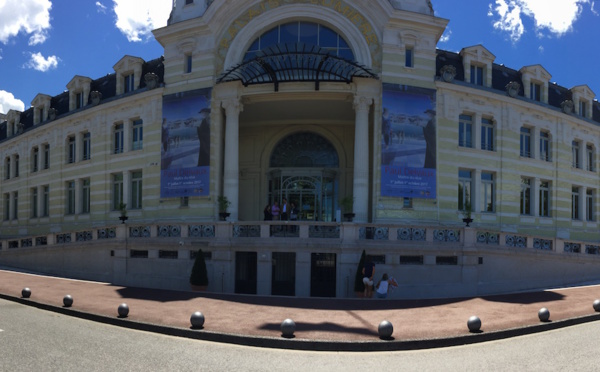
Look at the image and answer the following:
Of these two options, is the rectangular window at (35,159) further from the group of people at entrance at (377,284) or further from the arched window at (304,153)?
the group of people at entrance at (377,284)

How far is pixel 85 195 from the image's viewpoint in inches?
1443

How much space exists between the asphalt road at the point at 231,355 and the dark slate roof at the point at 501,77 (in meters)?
19.1

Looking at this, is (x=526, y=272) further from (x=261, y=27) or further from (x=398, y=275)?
(x=261, y=27)

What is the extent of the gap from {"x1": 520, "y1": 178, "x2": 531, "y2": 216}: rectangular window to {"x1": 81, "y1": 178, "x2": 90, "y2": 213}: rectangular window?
92.8 feet

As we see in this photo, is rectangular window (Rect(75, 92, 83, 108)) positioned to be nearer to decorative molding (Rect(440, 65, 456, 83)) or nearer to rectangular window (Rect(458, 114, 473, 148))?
decorative molding (Rect(440, 65, 456, 83))

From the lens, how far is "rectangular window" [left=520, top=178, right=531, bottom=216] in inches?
1252

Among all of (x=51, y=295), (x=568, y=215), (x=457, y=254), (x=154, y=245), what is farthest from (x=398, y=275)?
(x=568, y=215)

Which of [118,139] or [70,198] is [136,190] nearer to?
[118,139]

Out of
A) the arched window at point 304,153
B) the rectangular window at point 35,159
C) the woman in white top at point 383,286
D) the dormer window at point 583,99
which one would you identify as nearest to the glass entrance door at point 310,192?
the arched window at point 304,153

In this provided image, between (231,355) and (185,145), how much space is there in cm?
1954

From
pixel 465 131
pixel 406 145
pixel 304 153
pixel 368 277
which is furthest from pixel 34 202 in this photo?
pixel 465 131

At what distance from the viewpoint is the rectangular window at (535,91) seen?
32781 millimetres

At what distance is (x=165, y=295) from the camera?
21531 millimetres

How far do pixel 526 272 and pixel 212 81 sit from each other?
61.9ft
